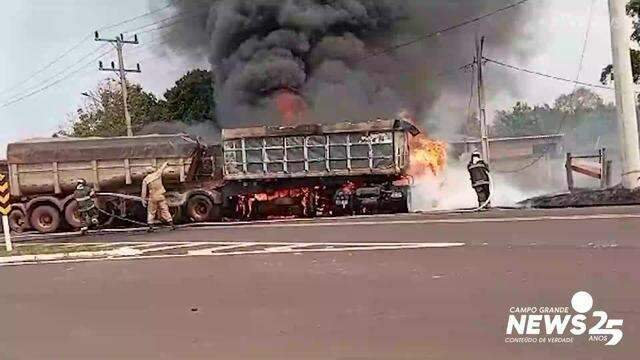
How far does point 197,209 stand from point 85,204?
3.10 meters

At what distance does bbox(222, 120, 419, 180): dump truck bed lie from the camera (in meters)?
17.2

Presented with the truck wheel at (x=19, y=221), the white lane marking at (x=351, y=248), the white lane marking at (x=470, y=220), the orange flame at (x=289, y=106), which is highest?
the orange flame at (x=289, y=106)

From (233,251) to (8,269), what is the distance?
3.61 meters

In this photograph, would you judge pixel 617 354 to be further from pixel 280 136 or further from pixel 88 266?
pixel 280 136

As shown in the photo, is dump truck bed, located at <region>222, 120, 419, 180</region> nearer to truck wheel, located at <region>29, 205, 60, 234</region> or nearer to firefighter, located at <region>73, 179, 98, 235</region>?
firefighter, located at <region>73, 179, 98, 235</region>

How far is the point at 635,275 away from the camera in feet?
20.2

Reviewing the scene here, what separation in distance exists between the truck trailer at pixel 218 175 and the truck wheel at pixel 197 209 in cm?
3

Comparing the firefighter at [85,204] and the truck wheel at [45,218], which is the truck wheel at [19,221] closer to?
the truck wheel at [45,218]

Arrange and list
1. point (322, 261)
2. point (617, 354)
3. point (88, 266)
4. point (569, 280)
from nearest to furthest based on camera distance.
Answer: point (617, 354) < point (569, 280) < point (322, 261) < point (88, 266)

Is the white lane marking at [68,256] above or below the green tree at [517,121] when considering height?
below

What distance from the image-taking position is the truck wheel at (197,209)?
17.9 m

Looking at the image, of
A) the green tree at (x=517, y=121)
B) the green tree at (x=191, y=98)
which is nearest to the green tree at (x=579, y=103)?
the green tree at (x=517, y=121)

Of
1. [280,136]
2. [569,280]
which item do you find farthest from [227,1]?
[569,280]

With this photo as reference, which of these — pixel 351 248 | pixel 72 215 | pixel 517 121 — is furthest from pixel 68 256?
pixel 517 121
